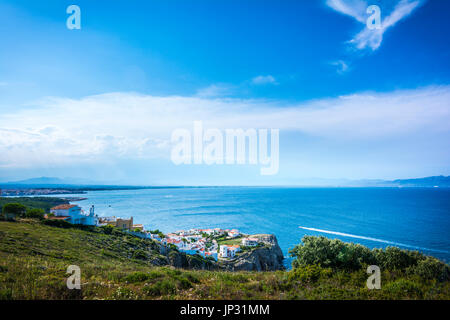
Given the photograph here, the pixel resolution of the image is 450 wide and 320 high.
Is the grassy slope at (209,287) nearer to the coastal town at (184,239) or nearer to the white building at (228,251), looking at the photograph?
the coastal town at (184,239)

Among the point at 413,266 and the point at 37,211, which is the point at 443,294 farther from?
the point at 37,211

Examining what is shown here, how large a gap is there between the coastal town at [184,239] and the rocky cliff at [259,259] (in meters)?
2.06

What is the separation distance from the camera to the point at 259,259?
4112 centimetres

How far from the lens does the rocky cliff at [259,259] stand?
37469 millimetres

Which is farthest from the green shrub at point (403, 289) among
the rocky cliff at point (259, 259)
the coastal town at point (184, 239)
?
the coastal town at point (184, 239)

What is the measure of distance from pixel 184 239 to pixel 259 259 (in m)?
16.9

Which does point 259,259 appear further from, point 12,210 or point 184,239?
point 12,210

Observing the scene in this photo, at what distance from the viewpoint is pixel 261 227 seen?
67188mm

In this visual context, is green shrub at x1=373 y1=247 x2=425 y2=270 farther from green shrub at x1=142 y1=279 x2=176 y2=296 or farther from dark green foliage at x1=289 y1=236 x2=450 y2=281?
green shrub at x1=142 y1=279 x2=176 y2=296

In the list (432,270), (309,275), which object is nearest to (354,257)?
(432,270)

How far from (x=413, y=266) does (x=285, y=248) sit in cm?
4208

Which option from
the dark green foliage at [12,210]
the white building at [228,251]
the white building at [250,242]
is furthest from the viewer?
the white building at [250,242]

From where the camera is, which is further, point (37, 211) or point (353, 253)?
point (37, 211)
